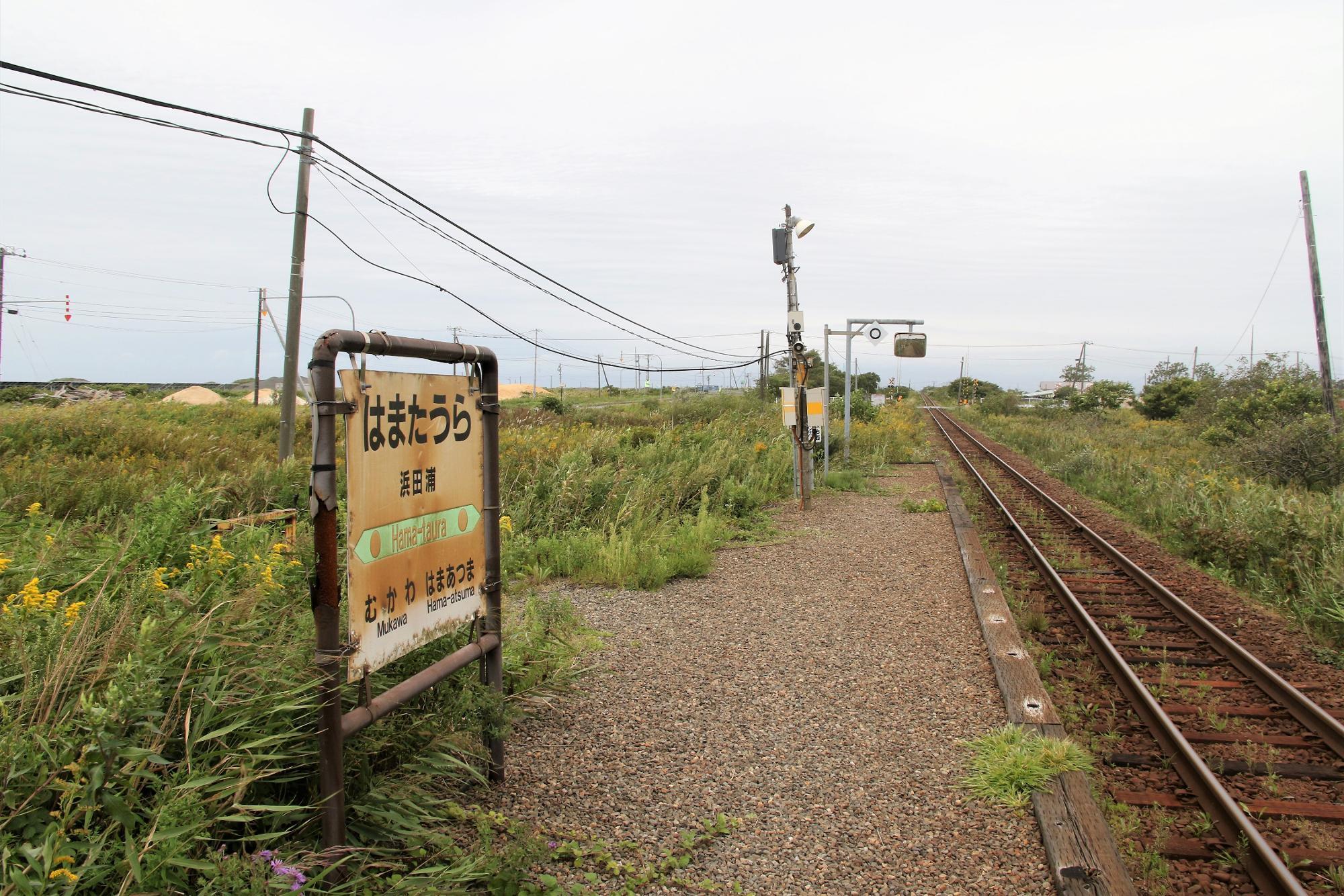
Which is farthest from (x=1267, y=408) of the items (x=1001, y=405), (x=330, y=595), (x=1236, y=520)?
(x=1001, y=405)

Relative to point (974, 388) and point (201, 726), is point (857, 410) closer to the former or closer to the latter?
point (201, 726)

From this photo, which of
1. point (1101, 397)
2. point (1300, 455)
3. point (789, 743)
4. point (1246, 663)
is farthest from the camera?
point (1101, 397)

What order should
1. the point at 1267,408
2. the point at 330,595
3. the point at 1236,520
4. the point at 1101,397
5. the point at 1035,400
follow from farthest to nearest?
1. the point at 1035,400
2. the point at 1101,397
3. the point at 1267,408
4. the point at 1236,520
5. the point at 330,595

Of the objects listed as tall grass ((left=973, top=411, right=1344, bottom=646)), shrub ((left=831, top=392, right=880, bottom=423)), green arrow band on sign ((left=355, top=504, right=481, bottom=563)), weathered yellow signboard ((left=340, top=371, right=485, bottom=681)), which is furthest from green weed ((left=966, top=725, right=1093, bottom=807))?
shrub ((left=831, top=392, right=880, bottom=423))

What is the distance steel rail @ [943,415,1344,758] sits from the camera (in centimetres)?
484

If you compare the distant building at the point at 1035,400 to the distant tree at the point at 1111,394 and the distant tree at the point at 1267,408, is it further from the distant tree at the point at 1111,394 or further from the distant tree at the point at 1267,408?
the distant tree at the point at 1267,408

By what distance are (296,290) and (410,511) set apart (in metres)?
10.2

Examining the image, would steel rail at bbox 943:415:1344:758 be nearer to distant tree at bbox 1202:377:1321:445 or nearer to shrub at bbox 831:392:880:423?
distant tree at bbox 1202:377:1321:445

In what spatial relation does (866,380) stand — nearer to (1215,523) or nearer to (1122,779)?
(1215,523)

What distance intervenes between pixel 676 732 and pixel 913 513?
9.35 meters

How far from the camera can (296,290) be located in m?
12.0

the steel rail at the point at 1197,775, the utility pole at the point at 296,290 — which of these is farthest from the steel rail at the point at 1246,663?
the utility pole at the point at 296,290

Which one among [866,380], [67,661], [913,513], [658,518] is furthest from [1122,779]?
[866,380]

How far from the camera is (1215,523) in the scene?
10.5m
